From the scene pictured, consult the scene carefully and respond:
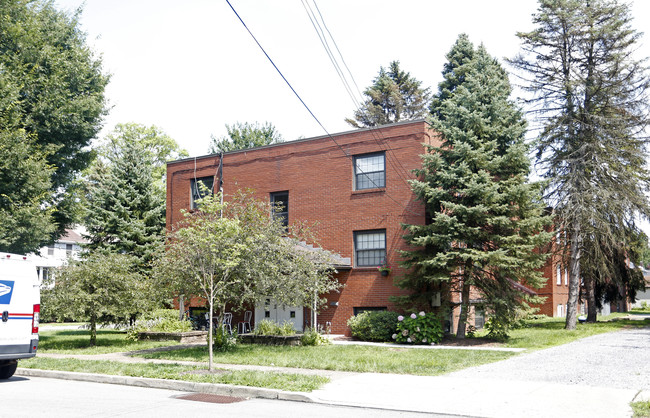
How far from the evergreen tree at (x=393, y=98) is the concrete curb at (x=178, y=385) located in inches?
1571

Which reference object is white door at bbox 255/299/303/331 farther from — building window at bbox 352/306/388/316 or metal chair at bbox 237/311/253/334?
building window at bbox 352/306/388/316

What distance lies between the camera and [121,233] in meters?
28.3

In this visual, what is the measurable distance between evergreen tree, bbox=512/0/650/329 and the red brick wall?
8.97 meters

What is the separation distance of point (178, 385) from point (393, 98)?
138 feet

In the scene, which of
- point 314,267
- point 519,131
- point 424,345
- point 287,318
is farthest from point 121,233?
point 519,131

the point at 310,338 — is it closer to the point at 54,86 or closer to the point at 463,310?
the point at 463,310

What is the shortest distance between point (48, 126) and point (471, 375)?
22594mm

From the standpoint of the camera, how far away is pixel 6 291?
39.0 feet

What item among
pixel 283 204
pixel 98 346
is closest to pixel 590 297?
pixel 283 204

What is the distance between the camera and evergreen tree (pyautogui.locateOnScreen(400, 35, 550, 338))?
18.5 m

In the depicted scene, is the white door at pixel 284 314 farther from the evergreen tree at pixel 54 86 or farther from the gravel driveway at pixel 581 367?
the evergreen tree at pixel 54 86

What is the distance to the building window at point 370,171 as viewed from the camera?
891 inches

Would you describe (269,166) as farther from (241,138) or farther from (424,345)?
(241,138)

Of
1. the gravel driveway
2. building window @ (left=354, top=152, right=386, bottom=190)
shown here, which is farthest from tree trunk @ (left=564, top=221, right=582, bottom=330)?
building window @ (left=354, top=152, right=386, bottom=190)
